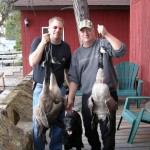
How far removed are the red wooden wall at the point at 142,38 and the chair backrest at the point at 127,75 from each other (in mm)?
322

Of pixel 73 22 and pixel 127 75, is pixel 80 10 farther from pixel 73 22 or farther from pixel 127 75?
pixel 73 22

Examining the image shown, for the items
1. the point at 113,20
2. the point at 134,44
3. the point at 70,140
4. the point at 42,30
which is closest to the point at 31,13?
the point at 42,30

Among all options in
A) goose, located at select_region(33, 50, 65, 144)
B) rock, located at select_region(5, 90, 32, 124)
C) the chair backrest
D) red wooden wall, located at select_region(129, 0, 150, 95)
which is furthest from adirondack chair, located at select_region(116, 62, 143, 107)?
goose, located at select_region(33, 50, 65, 144)

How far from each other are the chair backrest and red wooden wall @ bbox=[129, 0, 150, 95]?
0.32m

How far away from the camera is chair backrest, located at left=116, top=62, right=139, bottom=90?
7.15m

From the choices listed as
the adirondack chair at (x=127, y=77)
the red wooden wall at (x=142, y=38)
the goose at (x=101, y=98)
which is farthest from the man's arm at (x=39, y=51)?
the red wooden wall at (x=142, y=38)

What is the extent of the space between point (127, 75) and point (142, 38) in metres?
0.99

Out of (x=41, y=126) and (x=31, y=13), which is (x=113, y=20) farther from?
(x=41, y=126)

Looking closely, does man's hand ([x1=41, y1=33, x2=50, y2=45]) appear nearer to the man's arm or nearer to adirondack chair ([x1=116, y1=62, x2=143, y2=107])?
the man's arm

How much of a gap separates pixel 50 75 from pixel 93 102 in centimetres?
47

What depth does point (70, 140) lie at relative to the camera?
350cm

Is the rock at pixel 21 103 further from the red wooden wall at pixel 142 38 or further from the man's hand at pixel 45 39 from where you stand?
the red wooden wall at pixel 142 38

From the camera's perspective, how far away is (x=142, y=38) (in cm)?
746

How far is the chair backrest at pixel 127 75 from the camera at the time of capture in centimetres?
715
